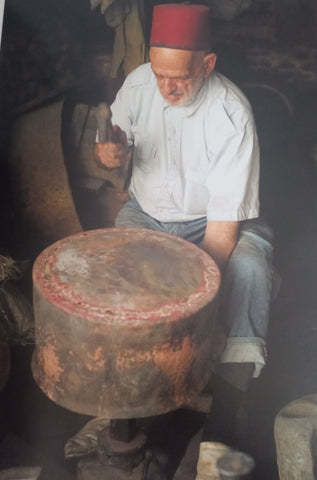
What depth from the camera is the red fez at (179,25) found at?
2205mm

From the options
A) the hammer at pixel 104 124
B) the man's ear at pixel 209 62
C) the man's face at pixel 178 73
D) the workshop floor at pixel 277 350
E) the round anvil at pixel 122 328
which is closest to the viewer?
the round anvil at pixel 122 328

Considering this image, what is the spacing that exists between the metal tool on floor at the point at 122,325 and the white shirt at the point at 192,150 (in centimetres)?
37

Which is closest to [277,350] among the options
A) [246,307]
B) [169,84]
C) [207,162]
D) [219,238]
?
[246,307]

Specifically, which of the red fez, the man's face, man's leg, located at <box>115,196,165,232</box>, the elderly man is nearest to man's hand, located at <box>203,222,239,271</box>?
the elderly man

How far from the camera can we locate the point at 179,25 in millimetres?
2203

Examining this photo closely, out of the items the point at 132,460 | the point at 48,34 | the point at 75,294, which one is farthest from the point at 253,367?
the point at 48,34

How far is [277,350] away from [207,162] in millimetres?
1314

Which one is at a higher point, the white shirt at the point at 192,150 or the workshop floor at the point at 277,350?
the white shirt at the point at 192,150

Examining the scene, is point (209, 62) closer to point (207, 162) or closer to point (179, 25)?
point (179, 25)

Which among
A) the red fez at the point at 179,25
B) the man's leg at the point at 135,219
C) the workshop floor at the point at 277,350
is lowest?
the workshop floor at the point at 277,350

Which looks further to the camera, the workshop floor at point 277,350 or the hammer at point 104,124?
the workshop floor at point 277,350

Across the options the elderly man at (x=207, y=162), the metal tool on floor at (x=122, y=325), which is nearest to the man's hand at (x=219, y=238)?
the elderly man at (x=207, y=162)

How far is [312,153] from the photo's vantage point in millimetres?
3441

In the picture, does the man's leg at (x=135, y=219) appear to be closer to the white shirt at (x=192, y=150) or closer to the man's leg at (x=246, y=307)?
the white shirt at (x=192, y=150)
